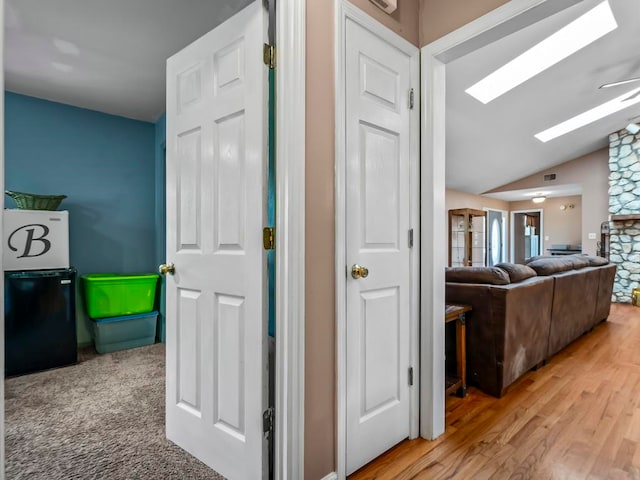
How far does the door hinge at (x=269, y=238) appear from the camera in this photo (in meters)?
1.35

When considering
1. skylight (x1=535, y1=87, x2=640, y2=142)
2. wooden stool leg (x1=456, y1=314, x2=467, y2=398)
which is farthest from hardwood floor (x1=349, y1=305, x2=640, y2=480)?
skylight (x1=535, y1=87, x2=640, y2=142)

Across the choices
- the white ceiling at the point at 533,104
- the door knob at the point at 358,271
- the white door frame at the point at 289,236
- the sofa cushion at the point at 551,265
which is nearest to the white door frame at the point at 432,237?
the door knob at the point at 358,271

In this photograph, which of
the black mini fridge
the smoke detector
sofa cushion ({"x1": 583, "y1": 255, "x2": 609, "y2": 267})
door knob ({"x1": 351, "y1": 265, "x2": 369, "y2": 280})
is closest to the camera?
door knob ({"x1": 351, "y1": 265, "x2": 369, "y2": 280})

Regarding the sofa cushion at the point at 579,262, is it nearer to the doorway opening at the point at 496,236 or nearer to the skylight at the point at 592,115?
the skylight at the point at 592,115

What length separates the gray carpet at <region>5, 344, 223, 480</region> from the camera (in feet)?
5.24

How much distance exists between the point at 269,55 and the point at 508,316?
2.08 m

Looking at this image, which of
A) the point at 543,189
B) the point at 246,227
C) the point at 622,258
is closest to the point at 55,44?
the point at 246,227

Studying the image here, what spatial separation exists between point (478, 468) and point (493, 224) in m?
8.85

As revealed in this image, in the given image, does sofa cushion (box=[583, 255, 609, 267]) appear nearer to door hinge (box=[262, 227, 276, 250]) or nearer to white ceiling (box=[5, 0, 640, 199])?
white ceiling (box=[5, 0, 640, 199])

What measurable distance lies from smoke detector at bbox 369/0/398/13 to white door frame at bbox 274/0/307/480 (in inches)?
19.5

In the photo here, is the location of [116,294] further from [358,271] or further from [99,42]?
[358,271]

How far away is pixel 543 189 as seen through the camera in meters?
8.16

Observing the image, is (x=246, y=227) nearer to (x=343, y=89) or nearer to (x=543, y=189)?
(x=343, y=89)

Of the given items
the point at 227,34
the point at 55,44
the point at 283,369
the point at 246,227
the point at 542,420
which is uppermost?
the point at 55,44
